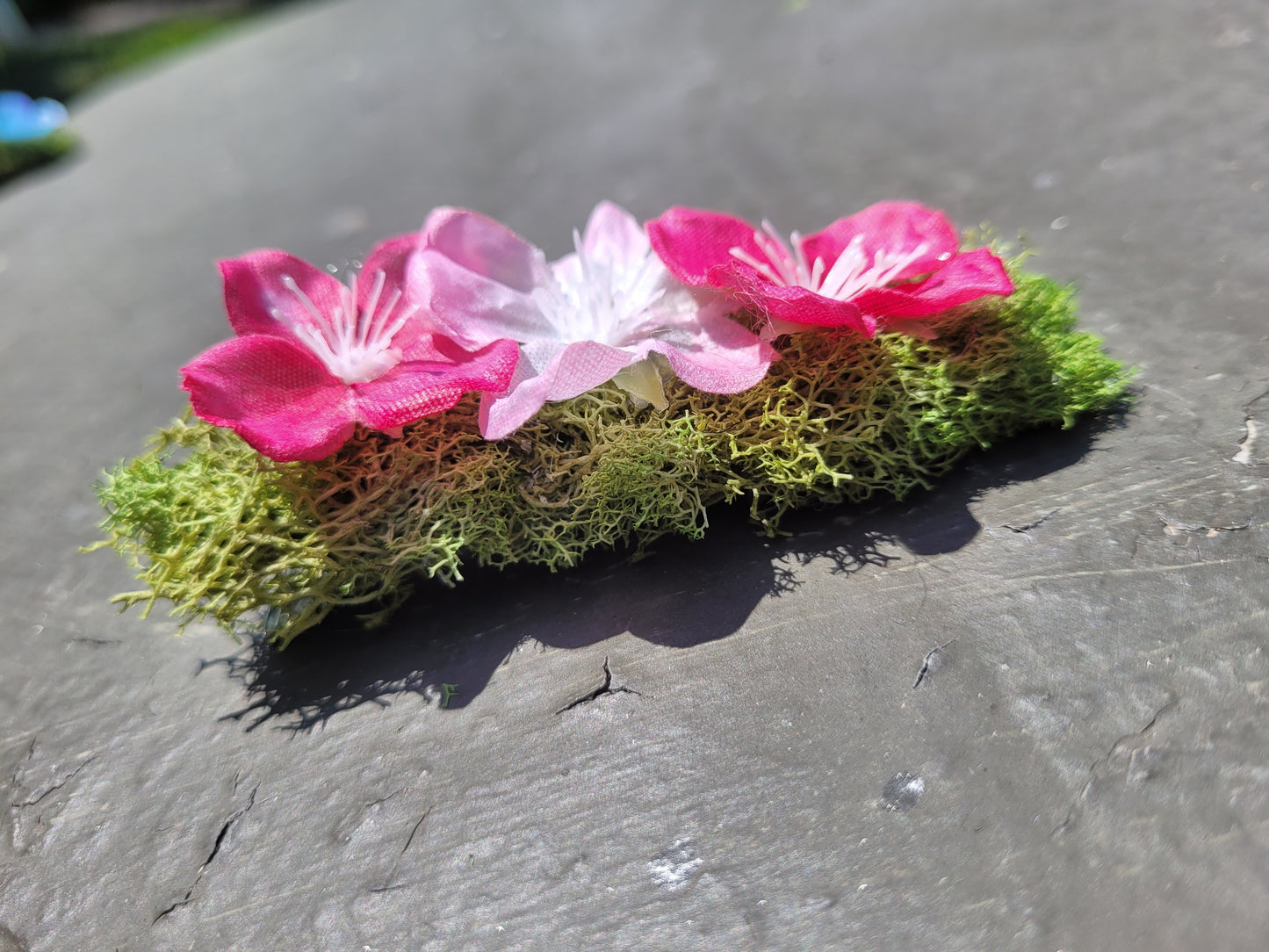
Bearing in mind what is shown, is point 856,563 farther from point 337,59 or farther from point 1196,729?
point 337,59

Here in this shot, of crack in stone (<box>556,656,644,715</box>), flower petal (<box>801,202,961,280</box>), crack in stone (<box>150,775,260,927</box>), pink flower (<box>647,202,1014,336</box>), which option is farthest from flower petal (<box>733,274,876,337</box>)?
crack in stone (<box>150,775,260,927</box>)

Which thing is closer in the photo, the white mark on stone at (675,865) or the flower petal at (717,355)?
the white mark on stone at (675,865)

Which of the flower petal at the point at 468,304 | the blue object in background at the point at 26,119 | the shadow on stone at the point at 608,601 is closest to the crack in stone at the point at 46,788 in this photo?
the shadow on stone at the point at 608,601

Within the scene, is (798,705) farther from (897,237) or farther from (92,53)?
(92,53)

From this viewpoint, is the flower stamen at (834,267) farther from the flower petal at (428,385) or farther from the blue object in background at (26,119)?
the blue object in background at (26,119)

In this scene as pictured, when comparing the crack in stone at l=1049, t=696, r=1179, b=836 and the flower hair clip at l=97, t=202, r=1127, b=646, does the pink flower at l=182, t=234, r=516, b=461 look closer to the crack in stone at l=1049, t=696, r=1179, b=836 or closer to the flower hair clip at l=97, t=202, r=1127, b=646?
the flower hair clip at l=97, t=202, r=1127, b=646

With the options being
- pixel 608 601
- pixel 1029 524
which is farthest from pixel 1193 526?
pixel 608 601

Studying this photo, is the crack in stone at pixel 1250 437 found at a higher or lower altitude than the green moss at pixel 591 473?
lower

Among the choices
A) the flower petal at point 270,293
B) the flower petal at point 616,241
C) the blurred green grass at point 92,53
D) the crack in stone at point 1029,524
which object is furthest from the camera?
the blurred green grass at point 92,53
